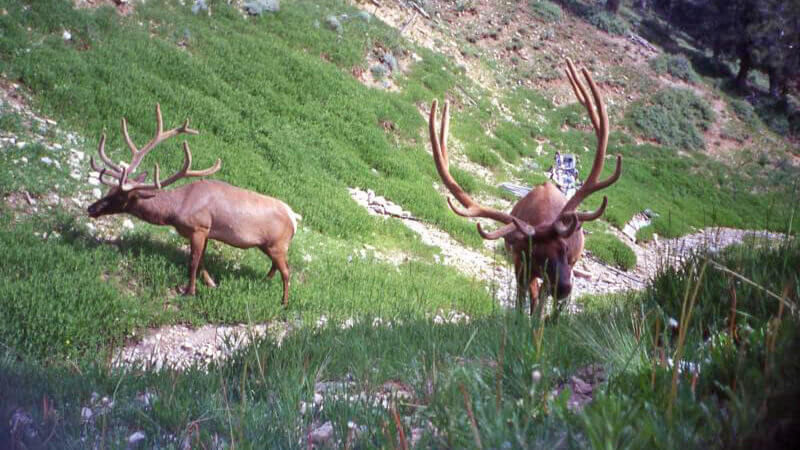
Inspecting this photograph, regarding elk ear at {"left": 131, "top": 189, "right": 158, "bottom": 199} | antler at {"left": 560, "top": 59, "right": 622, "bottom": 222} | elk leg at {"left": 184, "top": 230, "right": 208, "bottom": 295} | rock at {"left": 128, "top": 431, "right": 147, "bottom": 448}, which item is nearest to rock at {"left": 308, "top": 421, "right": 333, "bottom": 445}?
rock at {"left": 128, "top": 431, "right": 147, "bottom": 448}

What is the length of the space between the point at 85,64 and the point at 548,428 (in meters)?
11.8

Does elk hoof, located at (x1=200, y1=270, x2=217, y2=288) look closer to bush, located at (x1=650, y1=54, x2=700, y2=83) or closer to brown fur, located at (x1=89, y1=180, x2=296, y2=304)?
brown fur, located at (x1=89, y1=180, x2=296, y2=304)

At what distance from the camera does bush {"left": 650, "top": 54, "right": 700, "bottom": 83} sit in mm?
35156

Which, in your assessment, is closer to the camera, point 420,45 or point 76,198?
point 76,198

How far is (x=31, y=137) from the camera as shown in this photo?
362 inches

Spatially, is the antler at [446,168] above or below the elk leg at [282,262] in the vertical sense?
above

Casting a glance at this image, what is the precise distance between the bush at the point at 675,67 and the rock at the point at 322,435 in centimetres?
3651

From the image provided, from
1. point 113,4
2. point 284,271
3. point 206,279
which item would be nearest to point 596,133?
point 284,271

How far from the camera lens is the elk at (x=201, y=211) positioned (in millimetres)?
7949

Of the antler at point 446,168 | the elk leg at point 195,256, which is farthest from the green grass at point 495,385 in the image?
the elk leg at point 195,256

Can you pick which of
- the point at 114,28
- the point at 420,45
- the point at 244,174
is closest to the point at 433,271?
the point at 244,174

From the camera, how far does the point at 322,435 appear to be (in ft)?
9.00

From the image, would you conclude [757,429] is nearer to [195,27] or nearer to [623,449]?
[623,449]

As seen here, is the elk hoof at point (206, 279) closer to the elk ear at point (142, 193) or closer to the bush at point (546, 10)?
the elk ear at point (142, 193)
